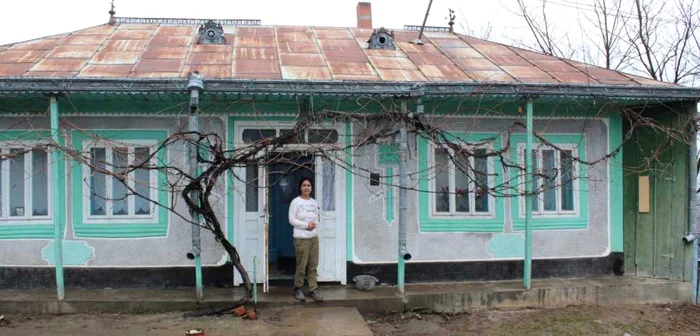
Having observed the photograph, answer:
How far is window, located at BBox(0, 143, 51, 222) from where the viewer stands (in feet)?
24.3

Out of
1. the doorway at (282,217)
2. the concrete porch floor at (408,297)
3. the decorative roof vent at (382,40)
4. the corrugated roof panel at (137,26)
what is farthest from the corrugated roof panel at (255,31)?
the concrete porch floor at (408,297)

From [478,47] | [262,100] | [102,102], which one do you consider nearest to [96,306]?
[102,102]

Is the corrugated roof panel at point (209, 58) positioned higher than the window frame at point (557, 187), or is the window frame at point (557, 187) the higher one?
the corrugated roof panel at point (209, 58)

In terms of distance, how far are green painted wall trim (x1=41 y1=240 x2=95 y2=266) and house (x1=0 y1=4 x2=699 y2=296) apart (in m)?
0.02

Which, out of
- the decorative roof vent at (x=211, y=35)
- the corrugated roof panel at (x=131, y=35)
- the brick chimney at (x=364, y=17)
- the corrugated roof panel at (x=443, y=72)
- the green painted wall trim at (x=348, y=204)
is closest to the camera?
the corrugated roof panel at (x=443, y=72)

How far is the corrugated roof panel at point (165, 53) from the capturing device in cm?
781

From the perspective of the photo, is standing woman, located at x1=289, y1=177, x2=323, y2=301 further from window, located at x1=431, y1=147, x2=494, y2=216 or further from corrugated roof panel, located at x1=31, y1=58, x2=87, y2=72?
corrugated roof panel, located at x1=31, y1=58, x2=87, y2=72

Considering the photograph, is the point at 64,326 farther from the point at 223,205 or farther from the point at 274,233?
the point at 274,233

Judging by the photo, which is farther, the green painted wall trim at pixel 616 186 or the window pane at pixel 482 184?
the green painted wall trim at pixel 616 186

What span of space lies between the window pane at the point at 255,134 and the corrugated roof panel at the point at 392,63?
1727mm

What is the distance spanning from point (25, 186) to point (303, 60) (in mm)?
4048

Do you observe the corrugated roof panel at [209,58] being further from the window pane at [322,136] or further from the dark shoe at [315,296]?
the dark shoe at [315,296]

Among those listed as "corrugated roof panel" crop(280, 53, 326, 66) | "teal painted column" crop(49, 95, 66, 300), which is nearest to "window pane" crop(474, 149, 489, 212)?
"corrugated roof panel" crop(280, 53, 326, 66)

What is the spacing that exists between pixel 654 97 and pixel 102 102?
7192 millimetres
